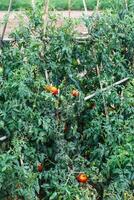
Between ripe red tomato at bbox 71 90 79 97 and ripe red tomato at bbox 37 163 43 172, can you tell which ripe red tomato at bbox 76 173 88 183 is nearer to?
ripe red tomato at bbox 37 163 43 172

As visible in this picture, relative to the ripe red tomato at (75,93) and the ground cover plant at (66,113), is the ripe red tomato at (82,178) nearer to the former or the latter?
the ground cover plant at (66,113)

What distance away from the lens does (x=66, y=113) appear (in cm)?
336

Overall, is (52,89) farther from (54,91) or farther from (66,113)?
(66,113)

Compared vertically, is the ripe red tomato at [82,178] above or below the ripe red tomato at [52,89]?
below

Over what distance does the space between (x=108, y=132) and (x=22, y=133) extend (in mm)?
541

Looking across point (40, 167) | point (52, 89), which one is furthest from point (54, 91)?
point (40, 167)

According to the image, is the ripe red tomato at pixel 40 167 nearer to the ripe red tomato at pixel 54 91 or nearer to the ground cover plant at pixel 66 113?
the ground cover plant at pixel 66 113

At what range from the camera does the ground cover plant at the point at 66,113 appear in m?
3.15

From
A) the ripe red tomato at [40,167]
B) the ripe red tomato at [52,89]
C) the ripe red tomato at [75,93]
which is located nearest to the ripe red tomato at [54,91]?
the ripe red tomato at [52,89]

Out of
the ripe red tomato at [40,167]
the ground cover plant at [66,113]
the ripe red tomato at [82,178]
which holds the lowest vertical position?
the ripe red tomato at [82,178]

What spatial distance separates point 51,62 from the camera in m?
3.51

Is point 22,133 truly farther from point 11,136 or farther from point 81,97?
point 81,97

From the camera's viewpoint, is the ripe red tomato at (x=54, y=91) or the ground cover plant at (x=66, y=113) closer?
the ground cover plant at (x=66, y=113)

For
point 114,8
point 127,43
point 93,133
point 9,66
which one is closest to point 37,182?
point 93,133
